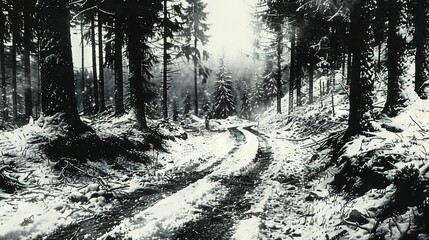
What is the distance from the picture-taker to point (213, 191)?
807cm

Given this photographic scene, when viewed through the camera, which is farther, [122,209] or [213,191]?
[213,191]

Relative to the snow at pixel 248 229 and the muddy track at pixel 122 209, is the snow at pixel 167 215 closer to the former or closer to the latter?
the muddy track at pixel 122 209

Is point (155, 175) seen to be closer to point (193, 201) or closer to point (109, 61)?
point (193, 201)

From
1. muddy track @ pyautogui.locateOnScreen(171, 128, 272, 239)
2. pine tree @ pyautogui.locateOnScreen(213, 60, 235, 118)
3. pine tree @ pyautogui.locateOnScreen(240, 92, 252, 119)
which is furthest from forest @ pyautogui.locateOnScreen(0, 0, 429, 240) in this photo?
pine tree @ pyautogui.locateOnScreen(240, 92, 252, 119)

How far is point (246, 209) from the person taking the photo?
6.84 metres

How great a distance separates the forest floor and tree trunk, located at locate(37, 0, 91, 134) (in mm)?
571

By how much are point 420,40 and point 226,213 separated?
12.4 meters

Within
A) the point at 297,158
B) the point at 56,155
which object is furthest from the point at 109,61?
the point at 297,158

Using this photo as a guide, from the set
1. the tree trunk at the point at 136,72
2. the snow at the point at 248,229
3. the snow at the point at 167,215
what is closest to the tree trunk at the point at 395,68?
the snow at the point at 167,215

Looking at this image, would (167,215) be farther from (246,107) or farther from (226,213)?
(246,107)

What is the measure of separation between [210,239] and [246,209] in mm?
1736

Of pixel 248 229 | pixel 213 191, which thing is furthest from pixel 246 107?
pixel 248 229

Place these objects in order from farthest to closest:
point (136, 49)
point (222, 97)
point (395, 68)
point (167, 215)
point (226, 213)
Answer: point (222, 97), point (136, 49), point (395, 68), point (226, 213), point (167, 215)

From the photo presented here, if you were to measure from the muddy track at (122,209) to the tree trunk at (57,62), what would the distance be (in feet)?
11.4
